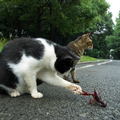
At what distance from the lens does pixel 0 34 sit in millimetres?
29641

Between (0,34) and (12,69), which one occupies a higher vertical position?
(12,69)

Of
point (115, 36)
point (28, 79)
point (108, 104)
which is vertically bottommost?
point (115, 36)

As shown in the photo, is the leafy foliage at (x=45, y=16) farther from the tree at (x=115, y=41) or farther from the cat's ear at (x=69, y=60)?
the tree at (x=115, y=41)

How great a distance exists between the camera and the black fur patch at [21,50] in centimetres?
445

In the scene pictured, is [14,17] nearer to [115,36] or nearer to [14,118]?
[14,118]

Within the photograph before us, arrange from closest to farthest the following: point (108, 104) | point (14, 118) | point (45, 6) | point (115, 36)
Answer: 1. point (14, 118)
2. point (108, 104)
3. point (45, 6)
4. point (115, 36)

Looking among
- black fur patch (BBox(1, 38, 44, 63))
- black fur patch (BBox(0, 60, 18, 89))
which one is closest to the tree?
black fur patch (BBox(1, 38, 44, 63))

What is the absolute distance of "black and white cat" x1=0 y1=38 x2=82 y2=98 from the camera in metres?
4.39

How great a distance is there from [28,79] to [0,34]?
2574 cm

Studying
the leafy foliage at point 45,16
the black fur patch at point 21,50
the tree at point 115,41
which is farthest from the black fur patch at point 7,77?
the tree at point 115,41

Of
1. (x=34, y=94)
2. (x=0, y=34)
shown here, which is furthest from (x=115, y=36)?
(x=34, y=94)

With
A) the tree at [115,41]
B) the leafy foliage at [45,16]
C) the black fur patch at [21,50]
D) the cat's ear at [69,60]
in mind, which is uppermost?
the black fur patch at [21,50]

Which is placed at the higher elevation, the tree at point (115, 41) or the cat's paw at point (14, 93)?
the cat's paw at point (14, 93)

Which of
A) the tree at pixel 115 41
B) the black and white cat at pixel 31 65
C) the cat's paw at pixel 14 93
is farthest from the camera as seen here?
the tree at pixel 115 41
